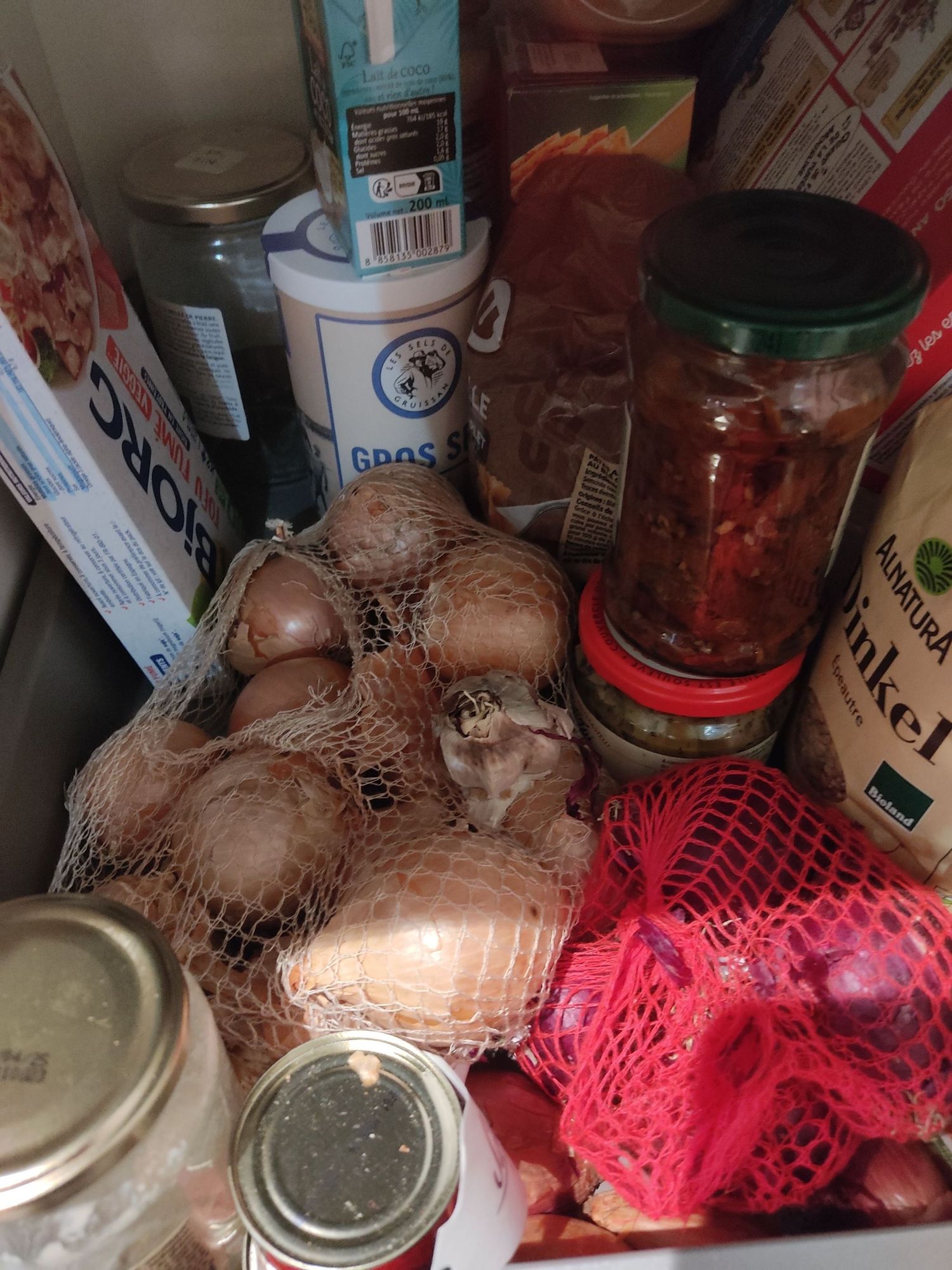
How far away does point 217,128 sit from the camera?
0.86m

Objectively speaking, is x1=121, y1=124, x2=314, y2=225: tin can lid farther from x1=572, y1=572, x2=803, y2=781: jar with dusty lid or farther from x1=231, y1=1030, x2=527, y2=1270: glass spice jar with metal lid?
x1=231, y1=1030, x2=527, y2=1270: glass spice jar with metal lid

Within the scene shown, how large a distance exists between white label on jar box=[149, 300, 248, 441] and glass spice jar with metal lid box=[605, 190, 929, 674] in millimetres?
426

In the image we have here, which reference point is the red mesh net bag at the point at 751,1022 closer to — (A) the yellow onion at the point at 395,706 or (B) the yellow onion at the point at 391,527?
(A) the yellow onion at the point at 395,706

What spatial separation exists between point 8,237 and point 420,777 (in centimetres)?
45

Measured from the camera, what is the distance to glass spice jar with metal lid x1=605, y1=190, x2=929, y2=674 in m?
0.44

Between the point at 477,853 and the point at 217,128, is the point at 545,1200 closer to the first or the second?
the point at 477,853

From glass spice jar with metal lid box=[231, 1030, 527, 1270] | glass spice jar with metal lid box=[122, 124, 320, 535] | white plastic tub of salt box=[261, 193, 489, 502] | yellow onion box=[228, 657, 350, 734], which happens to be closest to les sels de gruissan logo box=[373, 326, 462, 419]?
white plastic tub of salt box=[261, 193, 489, 502]

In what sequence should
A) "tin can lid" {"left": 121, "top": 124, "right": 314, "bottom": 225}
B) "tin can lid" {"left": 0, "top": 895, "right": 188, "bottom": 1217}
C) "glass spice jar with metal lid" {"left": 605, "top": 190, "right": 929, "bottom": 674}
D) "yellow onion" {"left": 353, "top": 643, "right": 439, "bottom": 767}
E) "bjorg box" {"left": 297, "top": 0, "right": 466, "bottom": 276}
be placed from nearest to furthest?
"tin can lid" {"left": 0, "top": 895, "right": 188, "bottom": 1217}
"glass spice jar with metal lid" {"left": 605, "top": 190, "right": 929, "bottom": 674}
"bjorg box" {"left": 297, "top": 0, "right": 466, "bottom": 276}
"yellow onion" {"left": 353, "top": 643, "right": 439, "bottom": 767}
"tin can lid" {"left": 121, "top": 124, "right": 314, "bottom": 225}

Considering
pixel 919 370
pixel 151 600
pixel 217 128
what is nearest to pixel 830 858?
pixel 919 370

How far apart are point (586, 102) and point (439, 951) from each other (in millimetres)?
615

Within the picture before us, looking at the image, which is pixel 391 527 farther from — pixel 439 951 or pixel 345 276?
pixel 439 951

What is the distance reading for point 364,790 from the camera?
2.28 ft

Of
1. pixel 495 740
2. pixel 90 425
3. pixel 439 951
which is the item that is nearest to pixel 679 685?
pixel 495 740

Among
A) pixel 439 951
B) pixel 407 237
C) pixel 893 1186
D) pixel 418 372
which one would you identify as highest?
pixel 407 237
